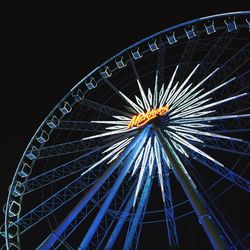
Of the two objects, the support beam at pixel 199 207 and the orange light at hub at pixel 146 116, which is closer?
the support beam at pixel 199 207

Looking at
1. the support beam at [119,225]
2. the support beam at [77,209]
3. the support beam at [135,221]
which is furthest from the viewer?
the support beam at [135,221]

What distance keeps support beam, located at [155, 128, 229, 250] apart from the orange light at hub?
207 centimetres

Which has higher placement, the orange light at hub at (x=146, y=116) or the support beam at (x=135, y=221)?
the orange light at hub at (x=146, y=116)

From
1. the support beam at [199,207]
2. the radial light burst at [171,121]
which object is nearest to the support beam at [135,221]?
the radial light burst at [171,121]

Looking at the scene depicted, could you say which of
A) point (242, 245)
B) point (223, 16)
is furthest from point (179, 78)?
point (242, 245)

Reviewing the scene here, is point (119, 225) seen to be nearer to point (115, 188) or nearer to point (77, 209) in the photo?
point (115, 188)

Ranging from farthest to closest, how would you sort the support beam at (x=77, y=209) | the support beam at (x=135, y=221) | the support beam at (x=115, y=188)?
the support beam at (x=135, y=221) < the support beam at (x=115, y=188) < the support beam at (x=77, y=209)

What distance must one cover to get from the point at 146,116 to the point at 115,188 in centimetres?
378

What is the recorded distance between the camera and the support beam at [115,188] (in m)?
16.5

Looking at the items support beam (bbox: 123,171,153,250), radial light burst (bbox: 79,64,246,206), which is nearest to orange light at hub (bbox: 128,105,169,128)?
radial light burst (bbox: 79,64,246,206)

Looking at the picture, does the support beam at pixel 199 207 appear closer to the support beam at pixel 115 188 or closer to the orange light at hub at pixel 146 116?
the support beam at pixel 115 188

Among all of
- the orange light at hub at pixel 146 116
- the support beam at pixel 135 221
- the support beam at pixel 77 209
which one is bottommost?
the support beam at pixel 135 221

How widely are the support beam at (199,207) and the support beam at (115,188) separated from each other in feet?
4.52

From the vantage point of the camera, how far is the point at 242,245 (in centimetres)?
1475
